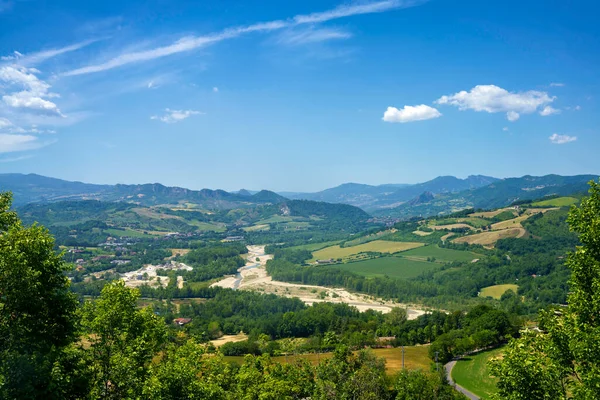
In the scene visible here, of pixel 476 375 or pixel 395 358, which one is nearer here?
pixel 476 375

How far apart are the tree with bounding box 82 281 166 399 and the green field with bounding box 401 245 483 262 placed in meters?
140

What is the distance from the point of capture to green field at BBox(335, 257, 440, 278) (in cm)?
13496

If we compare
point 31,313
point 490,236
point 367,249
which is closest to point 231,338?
point 31,313

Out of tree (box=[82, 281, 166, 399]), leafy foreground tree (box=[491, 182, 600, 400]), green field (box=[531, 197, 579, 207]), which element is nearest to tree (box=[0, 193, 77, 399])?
tree (box=[82, 281, 166, 399])

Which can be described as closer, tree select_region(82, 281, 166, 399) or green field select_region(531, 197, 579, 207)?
tree select_region(82, 281, 166, 399)

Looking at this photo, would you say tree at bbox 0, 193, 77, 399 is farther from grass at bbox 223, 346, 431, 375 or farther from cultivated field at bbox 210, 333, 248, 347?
cultivated field at bbox 210, 333, 248, 347

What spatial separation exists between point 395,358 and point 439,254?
102 meters

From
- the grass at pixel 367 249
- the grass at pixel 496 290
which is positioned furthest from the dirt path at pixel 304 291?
the grass at pixel 367 249

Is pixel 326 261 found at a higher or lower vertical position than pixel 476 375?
lower

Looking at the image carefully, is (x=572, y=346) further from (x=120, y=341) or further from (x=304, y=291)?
(x=304, y=291)

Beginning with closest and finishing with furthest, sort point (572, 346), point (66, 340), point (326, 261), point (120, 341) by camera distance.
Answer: point (572, 346) < point (66, 340) < point (120, 341) < point (326, 261)

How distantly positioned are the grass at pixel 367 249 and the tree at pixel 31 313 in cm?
16327

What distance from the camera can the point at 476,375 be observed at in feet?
176

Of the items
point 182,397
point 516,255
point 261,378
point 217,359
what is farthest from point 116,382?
point 516,255
